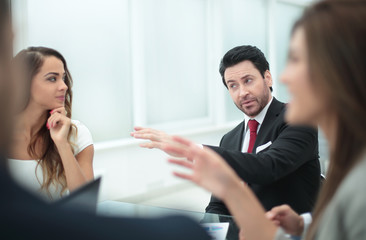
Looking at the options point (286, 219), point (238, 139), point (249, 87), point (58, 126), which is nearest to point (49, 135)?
point (58, 126)

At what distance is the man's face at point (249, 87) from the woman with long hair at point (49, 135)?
3.23 ft

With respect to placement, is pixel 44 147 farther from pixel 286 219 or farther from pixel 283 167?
pixel 286 219

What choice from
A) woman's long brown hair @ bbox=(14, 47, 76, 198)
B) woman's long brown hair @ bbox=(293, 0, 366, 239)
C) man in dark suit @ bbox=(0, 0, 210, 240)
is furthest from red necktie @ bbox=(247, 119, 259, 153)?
man in dark suit @ bbox=(0, 0, 210, 240)

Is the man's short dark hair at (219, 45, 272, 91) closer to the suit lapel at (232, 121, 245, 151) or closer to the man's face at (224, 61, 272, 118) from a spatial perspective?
the man's face at (224, 61, 272, 118)

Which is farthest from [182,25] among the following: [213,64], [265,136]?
[265,136]

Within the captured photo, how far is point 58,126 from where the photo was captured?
233cm

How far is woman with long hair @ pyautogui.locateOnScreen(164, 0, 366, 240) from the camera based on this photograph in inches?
34.2

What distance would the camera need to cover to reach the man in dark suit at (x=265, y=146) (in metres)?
2.00

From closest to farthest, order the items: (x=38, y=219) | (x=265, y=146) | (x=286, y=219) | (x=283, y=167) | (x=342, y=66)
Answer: (x=38, y=219)
(x=342, y=66)
(x=286, y=219)
(x=283, y=167)
(x=265, y=146)

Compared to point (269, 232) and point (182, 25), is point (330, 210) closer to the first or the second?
point (269, 232)

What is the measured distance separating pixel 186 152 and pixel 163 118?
4186 millimetres

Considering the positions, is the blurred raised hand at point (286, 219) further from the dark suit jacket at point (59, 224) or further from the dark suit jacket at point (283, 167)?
the dark suit jacket at point (59, 224)

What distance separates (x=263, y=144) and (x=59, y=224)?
6.21 feet

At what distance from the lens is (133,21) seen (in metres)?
4.80
